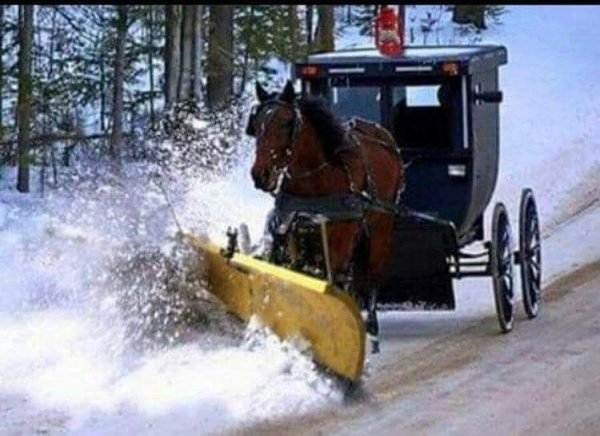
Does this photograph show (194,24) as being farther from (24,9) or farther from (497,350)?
(497,350)

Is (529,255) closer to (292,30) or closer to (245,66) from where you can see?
(292,30)

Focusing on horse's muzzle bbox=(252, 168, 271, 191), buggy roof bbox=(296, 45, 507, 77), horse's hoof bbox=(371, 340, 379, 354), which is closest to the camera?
horse's muzzle bbox=(252, 168, 271, 191)

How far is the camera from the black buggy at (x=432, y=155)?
32.8 ft

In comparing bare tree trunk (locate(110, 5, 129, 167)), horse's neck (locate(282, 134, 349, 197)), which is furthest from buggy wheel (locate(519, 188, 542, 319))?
bare tree trunk (locate(110, 5, 129, 167))

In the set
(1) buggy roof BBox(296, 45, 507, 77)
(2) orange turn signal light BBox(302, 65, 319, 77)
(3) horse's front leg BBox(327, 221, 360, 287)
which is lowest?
(3) horse's front leg BBox(327, 221, 360, 287)

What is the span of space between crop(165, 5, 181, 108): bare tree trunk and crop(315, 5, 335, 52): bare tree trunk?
7.85ft

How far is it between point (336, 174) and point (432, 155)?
1.44m

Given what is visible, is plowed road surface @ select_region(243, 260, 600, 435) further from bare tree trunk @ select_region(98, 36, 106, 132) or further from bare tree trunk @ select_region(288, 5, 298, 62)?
bare tree trunk @ select_region(288, 5, 298, 62)

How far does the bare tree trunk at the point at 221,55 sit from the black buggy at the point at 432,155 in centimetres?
1002

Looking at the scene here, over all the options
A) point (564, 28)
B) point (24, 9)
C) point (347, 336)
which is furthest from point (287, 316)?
point (564, 28)

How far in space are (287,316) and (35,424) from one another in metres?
1.47

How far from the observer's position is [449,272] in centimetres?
1000

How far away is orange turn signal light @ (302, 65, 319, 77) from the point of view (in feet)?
33.8

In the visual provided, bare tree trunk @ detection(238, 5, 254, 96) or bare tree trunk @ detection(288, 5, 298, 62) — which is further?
bare tree trunk @ detection(288, 5, 298, 62)
